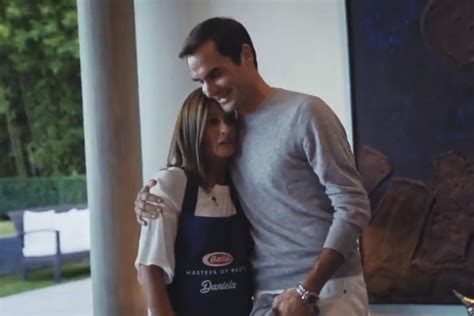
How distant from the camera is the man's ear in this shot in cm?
179

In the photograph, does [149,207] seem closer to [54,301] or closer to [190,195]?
[190,195]

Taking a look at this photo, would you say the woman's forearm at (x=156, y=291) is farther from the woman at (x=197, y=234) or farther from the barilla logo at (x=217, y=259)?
the barilla logo at (x=217, y=259)

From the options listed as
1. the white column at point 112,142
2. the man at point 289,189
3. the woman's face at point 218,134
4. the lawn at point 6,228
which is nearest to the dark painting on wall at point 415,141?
the white column at point 112,142

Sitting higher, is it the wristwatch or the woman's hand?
the woman's hand

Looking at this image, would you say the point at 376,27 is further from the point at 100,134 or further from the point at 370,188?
the point at 100,134

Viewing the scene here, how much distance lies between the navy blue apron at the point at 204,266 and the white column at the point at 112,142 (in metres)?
1.49

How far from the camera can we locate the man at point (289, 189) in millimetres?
1677

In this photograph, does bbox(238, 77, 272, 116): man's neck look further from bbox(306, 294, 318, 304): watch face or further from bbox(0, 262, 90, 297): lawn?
→ bbox(0, 262, 90, 297): lawn

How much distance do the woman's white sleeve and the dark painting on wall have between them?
137 centimetres

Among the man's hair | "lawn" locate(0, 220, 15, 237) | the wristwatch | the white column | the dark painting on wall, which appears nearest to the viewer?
the wristwatch

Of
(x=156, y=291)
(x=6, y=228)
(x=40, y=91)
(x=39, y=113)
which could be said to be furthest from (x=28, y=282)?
(x=156, y=291)

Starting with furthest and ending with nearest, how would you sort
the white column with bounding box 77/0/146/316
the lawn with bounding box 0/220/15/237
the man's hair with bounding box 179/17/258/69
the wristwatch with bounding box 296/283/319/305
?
1. the lawn with bounding box 0/220/15/237
2. the white column with bounding box 77/0/146/316
3. the man's hair with bounding box 179/17/258/69
4. the wristwatch with bounding box 296/283/319/305

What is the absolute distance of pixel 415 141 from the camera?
2912mm

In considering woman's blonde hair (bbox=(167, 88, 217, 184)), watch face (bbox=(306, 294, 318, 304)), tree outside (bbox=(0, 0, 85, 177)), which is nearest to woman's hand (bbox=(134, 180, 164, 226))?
woman's blonde hair (bbox=(167, 88, 217, 184))
